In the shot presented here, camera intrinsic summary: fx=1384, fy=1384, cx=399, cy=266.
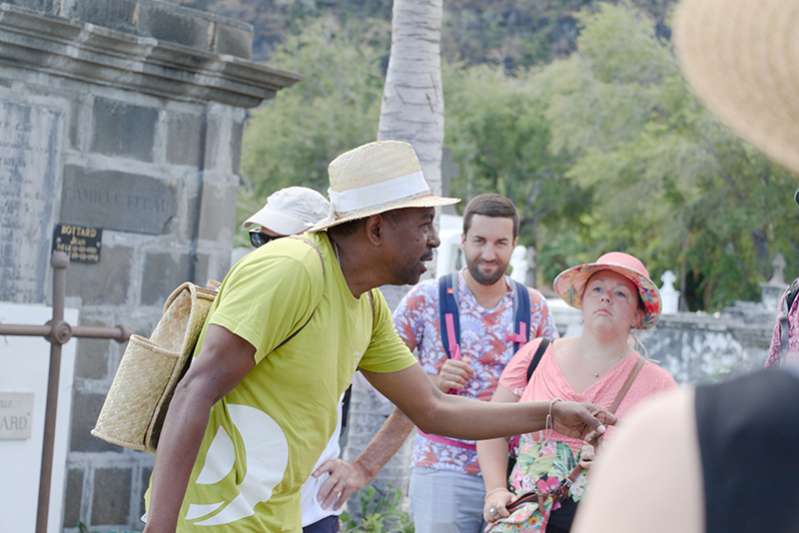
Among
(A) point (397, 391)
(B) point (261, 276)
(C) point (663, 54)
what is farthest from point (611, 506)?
(C) point (663, 54)

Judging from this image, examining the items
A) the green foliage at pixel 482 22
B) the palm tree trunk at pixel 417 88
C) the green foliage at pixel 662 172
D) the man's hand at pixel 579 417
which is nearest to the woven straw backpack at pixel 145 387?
the man's hand at pixel 579 417

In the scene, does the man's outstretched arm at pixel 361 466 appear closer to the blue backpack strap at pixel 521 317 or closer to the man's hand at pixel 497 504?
the man's hand at pixel 497 504

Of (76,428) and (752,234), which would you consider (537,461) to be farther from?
(752,234)

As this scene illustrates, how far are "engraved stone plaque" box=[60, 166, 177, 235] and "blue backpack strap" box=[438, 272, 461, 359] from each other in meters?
1.61

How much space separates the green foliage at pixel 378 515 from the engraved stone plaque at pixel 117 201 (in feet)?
7.10

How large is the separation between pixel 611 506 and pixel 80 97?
543 cm

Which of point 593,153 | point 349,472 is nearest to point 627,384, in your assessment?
point 349,472

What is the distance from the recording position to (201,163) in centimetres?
685

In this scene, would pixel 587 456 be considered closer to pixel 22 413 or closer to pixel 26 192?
pixel 22 413

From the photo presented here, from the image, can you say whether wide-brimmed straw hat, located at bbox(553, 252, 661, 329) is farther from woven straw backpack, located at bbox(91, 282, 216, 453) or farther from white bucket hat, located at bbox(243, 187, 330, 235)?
woven straw backpack, located at bbox(91, 282, 216, 453)

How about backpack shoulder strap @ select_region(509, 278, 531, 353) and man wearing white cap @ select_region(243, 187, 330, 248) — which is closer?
man wearing white cap @ select_region(243, 187, 330, 248)

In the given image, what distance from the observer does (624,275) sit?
5242 millimetres

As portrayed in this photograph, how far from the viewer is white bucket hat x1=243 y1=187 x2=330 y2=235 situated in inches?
212

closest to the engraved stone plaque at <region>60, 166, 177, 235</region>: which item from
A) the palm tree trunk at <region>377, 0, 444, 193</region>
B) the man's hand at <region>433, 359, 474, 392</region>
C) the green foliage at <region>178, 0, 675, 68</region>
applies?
the man's hand at <region>433, 359, 474, 392</region>
